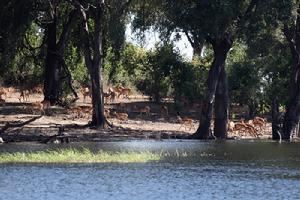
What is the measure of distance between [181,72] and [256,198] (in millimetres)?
37543

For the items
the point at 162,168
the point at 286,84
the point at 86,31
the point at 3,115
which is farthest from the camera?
the point at 286,84

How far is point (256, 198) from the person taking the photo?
25.0 m

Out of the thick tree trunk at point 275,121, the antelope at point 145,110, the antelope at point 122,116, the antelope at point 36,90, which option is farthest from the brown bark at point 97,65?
the antelope at point 36,90

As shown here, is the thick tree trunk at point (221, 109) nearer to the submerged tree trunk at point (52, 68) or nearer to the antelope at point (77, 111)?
the antelope at point (77, 111)

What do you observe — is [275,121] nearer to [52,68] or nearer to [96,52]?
[96,52]

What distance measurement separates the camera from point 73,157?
34.1m

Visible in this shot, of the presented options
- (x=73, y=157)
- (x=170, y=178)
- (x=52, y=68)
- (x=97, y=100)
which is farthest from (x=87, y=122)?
(x=170, y=178)

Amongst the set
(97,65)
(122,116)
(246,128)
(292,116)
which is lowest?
(246,128)

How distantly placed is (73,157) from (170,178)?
5819 mm

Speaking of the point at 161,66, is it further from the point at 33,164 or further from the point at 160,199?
the point at 160,199

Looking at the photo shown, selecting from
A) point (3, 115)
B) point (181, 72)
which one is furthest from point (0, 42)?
point (181, 72)

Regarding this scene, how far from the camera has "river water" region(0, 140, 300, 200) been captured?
2579 centimetres

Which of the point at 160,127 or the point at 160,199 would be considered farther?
the point at 160,127

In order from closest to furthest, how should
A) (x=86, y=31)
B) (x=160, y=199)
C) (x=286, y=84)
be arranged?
1. (x=160, y=199)
2. (x=86, y=31)
3. (x=286, y=84)
